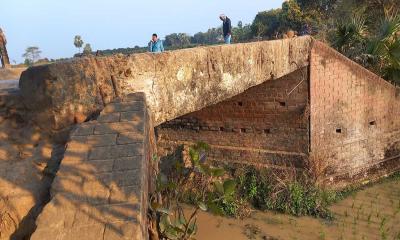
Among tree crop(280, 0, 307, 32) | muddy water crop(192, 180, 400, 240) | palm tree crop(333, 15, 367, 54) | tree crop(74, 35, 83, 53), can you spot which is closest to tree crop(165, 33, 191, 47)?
tree crop(74, 35, 83, 53)

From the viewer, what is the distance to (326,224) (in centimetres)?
688

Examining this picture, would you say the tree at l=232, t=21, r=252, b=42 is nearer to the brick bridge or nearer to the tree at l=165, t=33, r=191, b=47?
the brick bridge

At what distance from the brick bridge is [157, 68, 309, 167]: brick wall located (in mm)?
21

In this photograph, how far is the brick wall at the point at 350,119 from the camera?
7332 mm

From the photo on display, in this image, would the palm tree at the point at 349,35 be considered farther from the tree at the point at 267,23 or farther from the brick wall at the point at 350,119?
the tree at the point at 267,23

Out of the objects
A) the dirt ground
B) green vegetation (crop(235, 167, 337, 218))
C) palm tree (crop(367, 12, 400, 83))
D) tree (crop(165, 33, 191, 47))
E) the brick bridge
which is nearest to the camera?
the brick bridge

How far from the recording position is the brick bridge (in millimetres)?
2078

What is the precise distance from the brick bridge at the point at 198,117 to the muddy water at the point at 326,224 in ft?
2.46

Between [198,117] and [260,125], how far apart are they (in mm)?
1404

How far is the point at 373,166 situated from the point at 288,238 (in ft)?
10.3

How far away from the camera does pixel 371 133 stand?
26.6 ft

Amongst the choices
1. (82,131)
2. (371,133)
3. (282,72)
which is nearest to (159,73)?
(82,131)

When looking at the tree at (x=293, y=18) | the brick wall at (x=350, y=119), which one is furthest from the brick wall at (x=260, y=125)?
the tree at (x=293, y=18)

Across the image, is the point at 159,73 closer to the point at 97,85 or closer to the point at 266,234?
the point at 97,85
